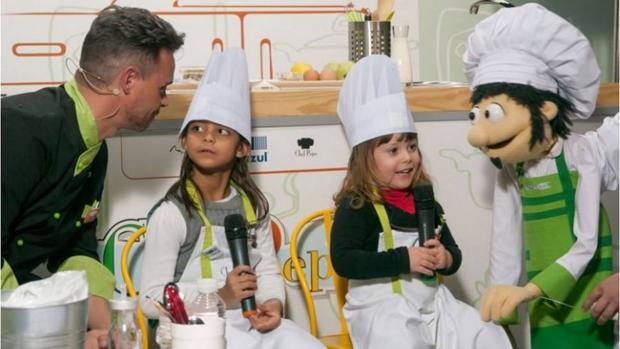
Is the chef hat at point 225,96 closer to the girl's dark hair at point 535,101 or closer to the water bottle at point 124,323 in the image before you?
the girl's dark hair at point 535,101

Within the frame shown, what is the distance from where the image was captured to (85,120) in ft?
6.21

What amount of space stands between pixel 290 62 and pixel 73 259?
1.16 meters

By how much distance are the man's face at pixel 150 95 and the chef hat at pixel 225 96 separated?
0.07 meters

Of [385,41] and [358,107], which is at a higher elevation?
[385,41]

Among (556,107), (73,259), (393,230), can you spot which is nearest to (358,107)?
(393,230)

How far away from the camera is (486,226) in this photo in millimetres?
2322

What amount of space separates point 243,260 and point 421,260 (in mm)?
374

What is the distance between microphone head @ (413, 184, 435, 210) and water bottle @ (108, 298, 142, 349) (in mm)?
847

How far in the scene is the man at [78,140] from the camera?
1.80 m

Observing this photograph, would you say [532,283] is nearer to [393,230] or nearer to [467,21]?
[393,230]

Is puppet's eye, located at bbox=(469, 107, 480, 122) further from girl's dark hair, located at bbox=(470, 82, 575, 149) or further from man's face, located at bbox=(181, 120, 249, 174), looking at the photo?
man's face, located at bbox=(181, 120, 249, 174)

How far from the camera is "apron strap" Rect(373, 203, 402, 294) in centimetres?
201

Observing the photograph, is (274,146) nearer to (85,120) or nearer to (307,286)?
(307,286)

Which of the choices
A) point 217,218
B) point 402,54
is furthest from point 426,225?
point 402,54
